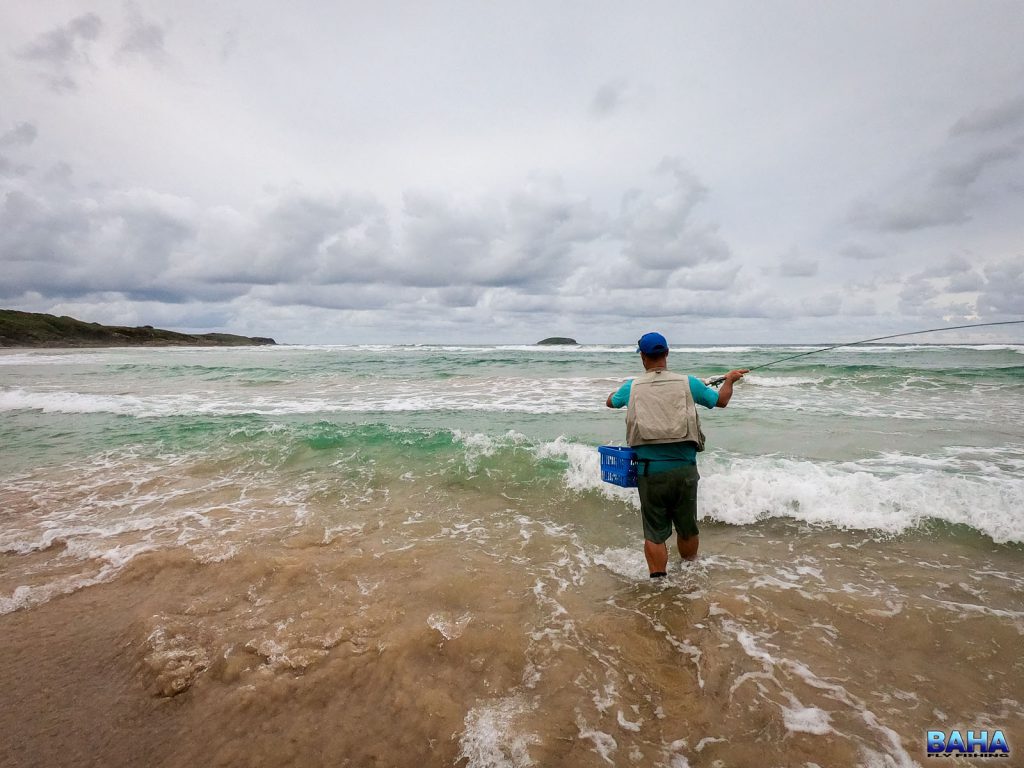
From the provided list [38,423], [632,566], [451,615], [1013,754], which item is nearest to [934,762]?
[1013,754]

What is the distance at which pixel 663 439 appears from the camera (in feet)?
14.6

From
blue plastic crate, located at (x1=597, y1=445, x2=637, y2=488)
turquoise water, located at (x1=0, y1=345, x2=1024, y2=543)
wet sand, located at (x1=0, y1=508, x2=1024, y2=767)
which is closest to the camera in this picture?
wet sand, located at (x1=0, y1=508, x2=1024, y2=767)

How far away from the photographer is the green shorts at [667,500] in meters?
4.53

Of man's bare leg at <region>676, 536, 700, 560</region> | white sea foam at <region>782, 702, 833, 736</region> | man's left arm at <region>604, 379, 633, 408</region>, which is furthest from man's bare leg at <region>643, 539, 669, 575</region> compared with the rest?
white sea foam at <region>782, 702, 833, 736</region>

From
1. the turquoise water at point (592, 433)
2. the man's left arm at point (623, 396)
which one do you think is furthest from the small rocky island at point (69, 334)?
the man's left arm at point (623, 396)

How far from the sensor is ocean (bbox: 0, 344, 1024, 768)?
3.02 meters

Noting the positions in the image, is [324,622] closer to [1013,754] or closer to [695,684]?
[695,684]

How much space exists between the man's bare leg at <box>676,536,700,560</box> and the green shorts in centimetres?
26

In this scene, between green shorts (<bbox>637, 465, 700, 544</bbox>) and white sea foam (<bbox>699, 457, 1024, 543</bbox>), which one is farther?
white sea foam (<bbox>699, 457, 1024, 543</bbox>)

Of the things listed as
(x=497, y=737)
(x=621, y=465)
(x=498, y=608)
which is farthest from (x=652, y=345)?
(x=497, y=737)

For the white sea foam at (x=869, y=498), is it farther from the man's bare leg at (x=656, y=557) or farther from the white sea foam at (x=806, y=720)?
the white sea foam at (x=806, y=720)

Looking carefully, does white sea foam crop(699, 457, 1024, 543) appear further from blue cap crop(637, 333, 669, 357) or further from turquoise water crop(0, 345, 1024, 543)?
blue cap crop(637, 333, 669, 357)

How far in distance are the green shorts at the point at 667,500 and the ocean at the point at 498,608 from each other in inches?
23.2

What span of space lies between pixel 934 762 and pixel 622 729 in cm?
177
